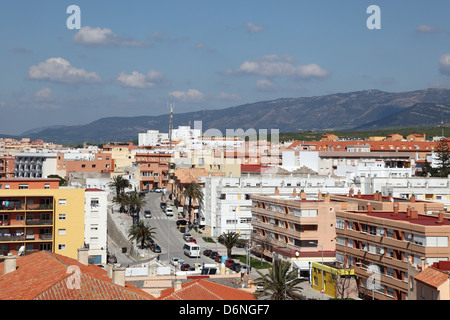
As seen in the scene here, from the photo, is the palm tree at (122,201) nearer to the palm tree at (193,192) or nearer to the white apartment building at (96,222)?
the palm tree at (193,192)

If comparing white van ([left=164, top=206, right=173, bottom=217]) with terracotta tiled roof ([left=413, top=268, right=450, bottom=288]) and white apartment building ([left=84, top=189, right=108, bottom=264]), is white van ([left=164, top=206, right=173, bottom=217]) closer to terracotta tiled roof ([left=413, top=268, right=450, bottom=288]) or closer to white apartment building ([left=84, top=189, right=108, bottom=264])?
white apartment building ([left=84, top=189, right=108, bottom=264])

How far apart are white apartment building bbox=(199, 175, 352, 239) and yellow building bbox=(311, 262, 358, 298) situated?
19.3m

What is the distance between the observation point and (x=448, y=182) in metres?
60.9

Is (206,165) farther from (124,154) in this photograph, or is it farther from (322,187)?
(124,154)

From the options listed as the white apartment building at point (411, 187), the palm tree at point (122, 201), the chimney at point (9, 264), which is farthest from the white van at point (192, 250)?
the chimney at point (9, 264)

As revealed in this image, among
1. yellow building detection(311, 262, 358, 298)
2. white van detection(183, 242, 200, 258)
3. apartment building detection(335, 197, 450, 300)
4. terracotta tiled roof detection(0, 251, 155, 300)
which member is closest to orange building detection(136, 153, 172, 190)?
white van detection(183, 242, 200, 258)

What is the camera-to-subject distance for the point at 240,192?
191 ft

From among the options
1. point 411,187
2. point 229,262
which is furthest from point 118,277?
point 411,187

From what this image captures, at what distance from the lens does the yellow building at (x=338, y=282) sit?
3525 centimetres

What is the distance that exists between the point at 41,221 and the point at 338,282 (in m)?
18.7

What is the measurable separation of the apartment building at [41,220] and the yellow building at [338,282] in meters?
15.2

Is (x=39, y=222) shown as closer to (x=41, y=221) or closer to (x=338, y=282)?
(x=41, y=221)

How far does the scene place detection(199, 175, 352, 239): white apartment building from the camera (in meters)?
58.1

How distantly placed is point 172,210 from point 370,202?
32946 mm
